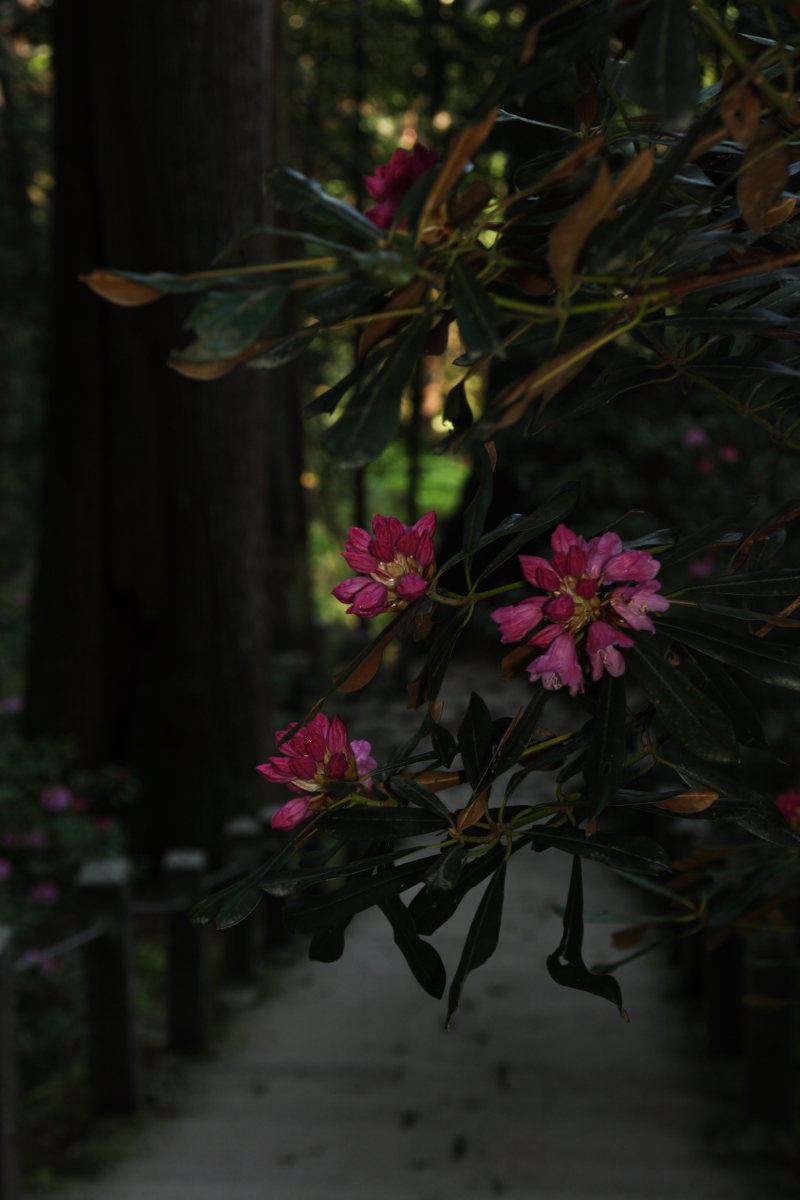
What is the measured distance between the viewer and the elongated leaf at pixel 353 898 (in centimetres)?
100

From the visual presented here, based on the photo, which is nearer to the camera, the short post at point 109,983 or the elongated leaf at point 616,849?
the elongated leaf at point 616,849

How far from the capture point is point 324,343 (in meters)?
12.7

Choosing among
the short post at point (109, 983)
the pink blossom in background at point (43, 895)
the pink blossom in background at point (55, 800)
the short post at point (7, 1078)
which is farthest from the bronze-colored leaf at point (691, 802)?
the pink blossom in background at point (55, 800)

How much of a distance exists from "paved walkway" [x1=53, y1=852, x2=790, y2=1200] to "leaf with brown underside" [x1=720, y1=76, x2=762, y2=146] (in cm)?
307

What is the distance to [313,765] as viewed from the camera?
1.03 metres

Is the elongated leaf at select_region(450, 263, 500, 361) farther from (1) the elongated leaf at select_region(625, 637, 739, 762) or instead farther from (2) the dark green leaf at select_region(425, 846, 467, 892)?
(2) the dark green leaf at select_region(425, 846, 467, 892)

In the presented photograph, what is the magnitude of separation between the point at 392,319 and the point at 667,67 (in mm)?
231

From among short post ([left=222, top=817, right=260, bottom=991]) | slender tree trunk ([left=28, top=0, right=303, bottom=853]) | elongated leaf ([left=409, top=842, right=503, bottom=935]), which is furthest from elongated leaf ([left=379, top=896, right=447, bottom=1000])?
slender tree trunk ([left=28, top=0, right=303, bottom=853])

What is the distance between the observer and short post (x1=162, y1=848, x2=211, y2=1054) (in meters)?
4.29

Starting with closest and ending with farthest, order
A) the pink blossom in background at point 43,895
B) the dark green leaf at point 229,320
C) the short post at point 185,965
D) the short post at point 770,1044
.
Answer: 1. the dark green leaf at point 229,320
2. the short post at point 770,1044
3. the short post at point 185,965
4. the pink blossom in background at point 43,895

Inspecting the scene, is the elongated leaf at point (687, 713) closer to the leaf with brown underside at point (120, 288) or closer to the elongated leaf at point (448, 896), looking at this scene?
the elongated leaf at point (448, 896)

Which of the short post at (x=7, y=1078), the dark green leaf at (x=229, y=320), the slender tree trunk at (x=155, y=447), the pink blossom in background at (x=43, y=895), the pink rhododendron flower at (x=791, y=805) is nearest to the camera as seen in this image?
the dark green leaf at (x=229, y=320)

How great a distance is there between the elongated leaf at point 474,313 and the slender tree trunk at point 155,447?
4.98m

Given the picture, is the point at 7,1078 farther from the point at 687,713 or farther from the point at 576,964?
the point at 687,713
